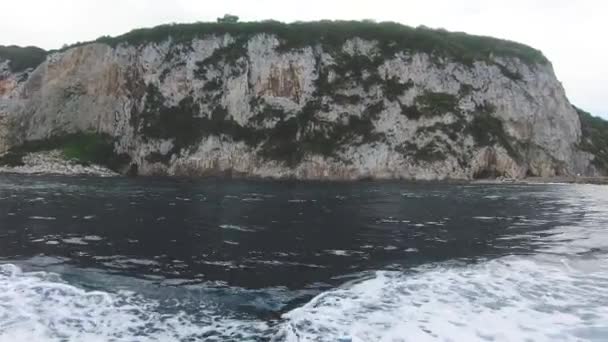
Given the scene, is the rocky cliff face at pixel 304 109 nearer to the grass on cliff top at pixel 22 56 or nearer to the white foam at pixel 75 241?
the grass on cliff top at pixel 22 56

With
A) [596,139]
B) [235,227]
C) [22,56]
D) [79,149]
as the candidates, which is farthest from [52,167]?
[596,139]

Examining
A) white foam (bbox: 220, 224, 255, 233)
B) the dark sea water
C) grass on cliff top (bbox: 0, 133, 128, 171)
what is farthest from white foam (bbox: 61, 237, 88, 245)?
grass on cliff top (bbox: 0, 133, 128, 171)

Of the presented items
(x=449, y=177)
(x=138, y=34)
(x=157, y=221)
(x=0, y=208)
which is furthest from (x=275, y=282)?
(x=138, y=34)

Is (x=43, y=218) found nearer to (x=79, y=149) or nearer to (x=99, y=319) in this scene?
(x=99, y=319)

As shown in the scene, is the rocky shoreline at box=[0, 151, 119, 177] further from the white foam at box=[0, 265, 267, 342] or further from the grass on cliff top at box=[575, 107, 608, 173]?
the grass on cliff top at box=[575, 107, 608, 173]

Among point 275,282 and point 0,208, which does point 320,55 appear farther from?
point 275,282
